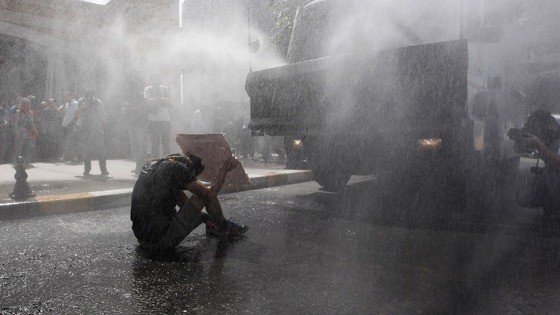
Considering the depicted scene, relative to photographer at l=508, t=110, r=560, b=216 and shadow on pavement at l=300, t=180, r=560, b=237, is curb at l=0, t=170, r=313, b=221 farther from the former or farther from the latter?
photographer at l=508, t=110, r=560, b=216

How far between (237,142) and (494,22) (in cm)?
860

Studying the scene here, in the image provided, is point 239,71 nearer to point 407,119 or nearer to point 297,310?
point 407,119

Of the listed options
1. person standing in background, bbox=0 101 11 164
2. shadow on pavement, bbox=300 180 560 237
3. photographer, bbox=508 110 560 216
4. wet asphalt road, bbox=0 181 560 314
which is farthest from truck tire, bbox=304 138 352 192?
person standing in background, bbox=0 101 11 164

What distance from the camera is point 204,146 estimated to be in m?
5.32

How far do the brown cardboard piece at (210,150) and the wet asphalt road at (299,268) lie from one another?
1.58ft

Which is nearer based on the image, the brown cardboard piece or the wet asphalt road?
the wet asphalt road

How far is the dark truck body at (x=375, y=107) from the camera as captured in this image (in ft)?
15.3

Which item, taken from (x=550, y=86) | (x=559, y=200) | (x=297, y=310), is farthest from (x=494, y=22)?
(x=550, y=86)

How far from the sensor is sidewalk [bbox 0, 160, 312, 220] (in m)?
5.51

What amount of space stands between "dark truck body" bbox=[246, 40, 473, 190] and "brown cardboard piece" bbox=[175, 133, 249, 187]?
0.88m

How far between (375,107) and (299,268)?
2.33m

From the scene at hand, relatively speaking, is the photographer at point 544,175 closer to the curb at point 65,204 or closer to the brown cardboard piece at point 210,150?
the brown cardboard piece at point 210,150

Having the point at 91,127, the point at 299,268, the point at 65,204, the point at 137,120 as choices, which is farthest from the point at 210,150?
the point at 91,127

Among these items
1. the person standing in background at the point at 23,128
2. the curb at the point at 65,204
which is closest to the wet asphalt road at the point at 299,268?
the curb at the point at 65,204
